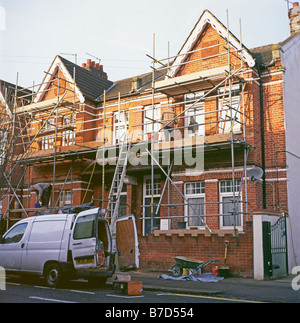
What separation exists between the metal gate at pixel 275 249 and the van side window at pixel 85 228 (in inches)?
227

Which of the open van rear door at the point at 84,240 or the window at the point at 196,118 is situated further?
the window at the point at 196,118

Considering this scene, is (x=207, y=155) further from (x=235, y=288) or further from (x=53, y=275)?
(x=53, y=275)

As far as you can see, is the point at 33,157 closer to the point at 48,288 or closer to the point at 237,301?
the point at 48,288

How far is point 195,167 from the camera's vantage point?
1875 centimetres

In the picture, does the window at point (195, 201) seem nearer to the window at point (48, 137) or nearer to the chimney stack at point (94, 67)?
the window at point (48, 137)

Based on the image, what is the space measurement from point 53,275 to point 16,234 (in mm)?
2336

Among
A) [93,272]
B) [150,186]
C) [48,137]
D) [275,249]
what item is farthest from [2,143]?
[275,249]

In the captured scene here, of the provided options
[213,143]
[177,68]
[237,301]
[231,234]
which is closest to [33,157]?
[177,68]

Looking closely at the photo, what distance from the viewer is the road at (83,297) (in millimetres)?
9266

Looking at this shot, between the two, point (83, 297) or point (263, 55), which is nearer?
point (83, 297)

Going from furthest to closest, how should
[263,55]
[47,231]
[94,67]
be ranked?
1. [94,67]
2. [263,55]
3. [47,231]

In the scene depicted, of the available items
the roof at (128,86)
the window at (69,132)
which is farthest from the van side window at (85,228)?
the window at (69,132)

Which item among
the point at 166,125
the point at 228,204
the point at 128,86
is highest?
the point at 128,86

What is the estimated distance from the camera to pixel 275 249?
Result: 1466 centimetres
